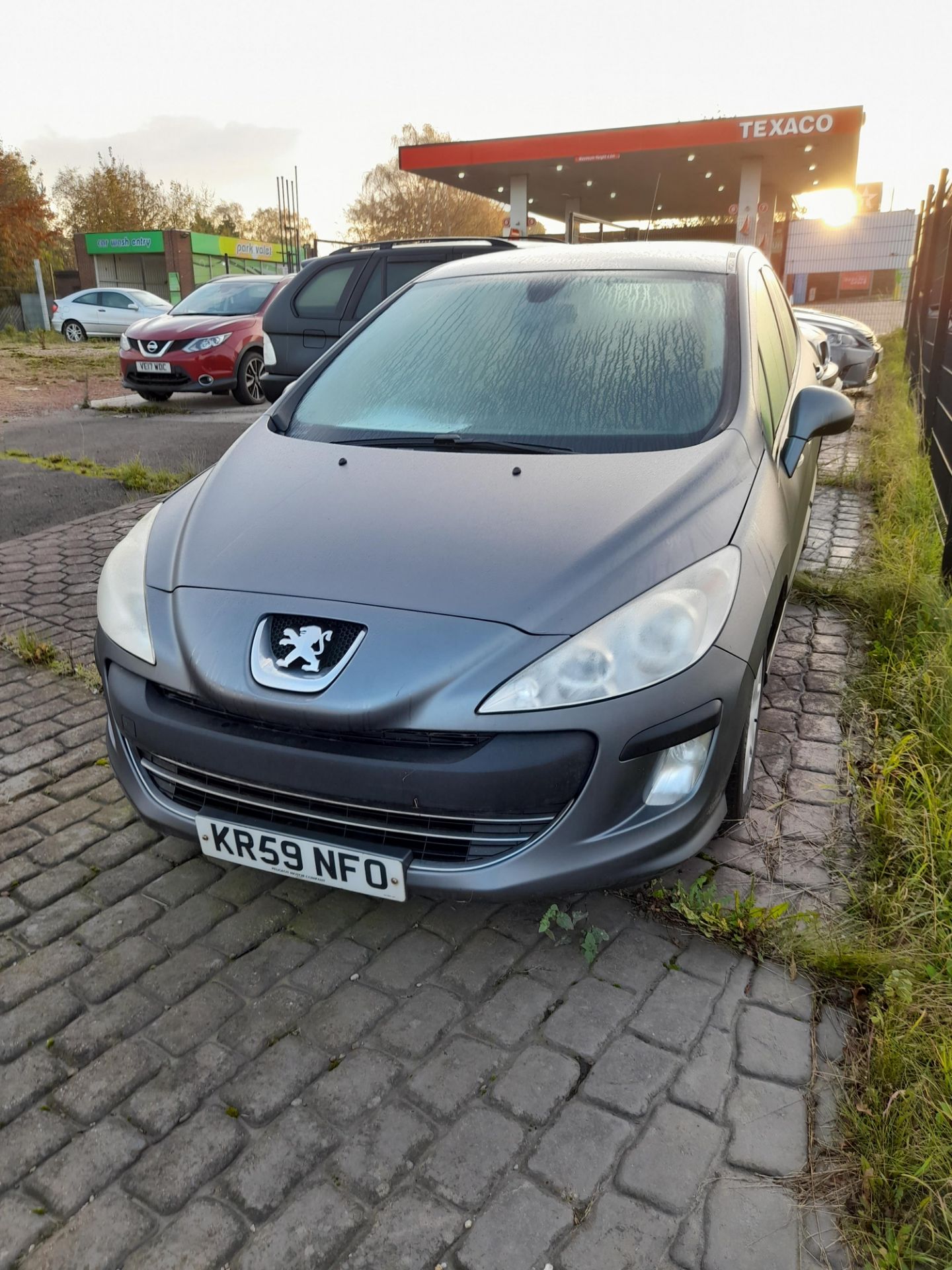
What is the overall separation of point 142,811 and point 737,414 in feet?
6.54

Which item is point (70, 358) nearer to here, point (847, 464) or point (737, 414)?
point (847, 464)

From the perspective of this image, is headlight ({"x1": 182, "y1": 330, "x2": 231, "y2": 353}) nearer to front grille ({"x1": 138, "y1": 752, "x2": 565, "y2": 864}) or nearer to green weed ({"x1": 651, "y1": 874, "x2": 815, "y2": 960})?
front grille ({"x1": 138, "y1": 752, "x2": 565, "y2": 864})

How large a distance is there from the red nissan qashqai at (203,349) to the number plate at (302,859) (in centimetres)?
994

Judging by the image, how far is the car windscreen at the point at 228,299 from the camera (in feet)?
39.3

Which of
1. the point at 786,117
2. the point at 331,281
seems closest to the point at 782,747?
the point at 331,281

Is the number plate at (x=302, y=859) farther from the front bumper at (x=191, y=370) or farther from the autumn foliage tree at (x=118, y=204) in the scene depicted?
the autumn foliage tree at (x=118, y=204)

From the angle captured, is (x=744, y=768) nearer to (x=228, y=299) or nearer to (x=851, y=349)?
(x=851, y=349)

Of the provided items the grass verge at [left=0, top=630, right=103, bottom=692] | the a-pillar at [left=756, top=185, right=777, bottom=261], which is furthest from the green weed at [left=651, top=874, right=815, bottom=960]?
the a-pillar at [left=756, top=185, right=777, bottom=261]

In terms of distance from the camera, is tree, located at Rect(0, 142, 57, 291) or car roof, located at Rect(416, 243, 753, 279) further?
tree, located at Rect(0, 142, 57, 291)

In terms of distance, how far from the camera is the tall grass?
172 centimetres

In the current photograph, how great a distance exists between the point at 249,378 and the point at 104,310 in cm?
1566

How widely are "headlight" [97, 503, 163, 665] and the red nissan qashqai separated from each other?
9.16 m

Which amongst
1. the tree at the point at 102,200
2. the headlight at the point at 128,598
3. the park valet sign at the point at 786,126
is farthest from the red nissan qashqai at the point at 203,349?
the tree at the point at 102,200

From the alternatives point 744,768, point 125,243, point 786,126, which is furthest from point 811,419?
point 125,243
